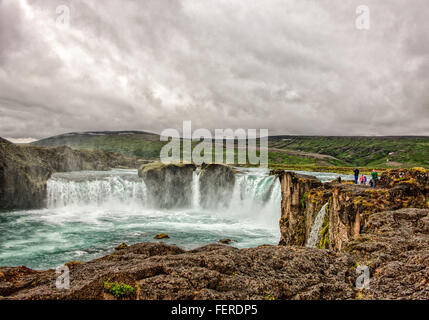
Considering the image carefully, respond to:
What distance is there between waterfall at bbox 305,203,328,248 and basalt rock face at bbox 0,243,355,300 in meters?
13.3

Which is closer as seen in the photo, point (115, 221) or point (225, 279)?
point (225, 279)

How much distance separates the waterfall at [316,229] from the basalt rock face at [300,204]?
983 millimetres

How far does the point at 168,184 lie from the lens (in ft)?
206

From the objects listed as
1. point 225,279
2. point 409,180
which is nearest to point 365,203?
point 409,180

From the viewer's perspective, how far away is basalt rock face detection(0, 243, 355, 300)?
7.79 metres

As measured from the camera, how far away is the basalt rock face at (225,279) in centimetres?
779

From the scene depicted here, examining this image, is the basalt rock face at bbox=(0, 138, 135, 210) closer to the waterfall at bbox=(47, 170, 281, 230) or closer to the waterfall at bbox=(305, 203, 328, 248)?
the waterfall at bbox=(47, 170, 281, 230)

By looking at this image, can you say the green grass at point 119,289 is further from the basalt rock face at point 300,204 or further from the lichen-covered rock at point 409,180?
the basalt rock face at point 300,204

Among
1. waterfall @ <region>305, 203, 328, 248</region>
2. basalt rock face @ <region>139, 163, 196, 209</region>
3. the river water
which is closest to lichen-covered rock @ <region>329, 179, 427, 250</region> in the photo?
waterfall @ <region>305, 203, 328, 248</region>

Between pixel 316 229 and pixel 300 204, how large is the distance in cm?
699

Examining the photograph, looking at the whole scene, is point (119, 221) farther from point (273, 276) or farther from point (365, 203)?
point (273, 276)
